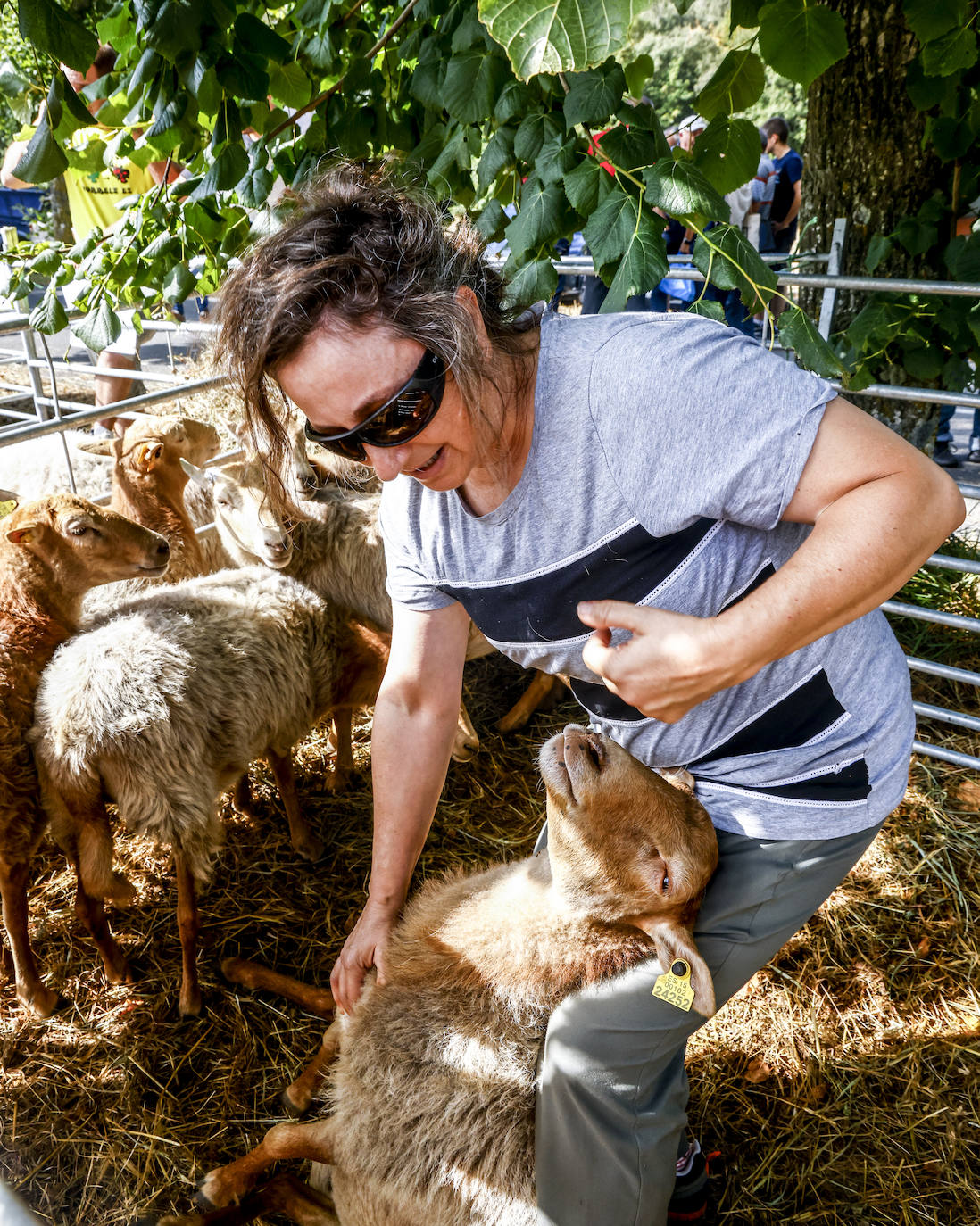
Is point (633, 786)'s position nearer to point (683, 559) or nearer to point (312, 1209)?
point (683, 559)

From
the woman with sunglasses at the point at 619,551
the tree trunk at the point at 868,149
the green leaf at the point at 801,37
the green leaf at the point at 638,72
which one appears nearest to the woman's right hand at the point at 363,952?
the woman with sunglasses at the point at 619,551

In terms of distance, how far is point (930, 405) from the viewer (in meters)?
4.21

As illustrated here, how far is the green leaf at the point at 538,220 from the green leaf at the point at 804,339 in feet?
2.40

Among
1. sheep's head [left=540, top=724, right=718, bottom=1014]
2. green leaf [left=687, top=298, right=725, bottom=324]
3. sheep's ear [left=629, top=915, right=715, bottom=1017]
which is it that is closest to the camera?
sheep's ear [left=629, top=915, right=715, bottom=1017]

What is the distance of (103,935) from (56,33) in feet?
8.03

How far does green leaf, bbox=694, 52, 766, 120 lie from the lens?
227 cm

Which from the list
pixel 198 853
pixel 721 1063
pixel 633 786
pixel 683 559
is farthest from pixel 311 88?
pixel 721 1063

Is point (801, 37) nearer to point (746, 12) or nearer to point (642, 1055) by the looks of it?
point (746, 12)

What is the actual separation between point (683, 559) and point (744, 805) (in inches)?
21.0

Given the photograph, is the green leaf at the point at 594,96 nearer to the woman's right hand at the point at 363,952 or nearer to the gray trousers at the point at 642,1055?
the gray trousers at the point at 642,1055

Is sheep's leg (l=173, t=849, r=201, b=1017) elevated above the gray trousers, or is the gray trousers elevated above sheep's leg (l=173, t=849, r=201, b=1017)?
the gray trousers

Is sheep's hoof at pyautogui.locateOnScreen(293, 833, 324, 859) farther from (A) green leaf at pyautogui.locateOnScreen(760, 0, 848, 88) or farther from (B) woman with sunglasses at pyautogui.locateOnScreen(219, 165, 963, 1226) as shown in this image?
(A) green leaf at pyautogui.locateOnScreen(760, 0, 848, 88)

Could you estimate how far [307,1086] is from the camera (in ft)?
8.18

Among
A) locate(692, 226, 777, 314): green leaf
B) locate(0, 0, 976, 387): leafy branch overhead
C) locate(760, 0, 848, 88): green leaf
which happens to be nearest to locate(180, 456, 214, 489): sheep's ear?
locate(0, 0, 976, 387): leafy branch overhead
